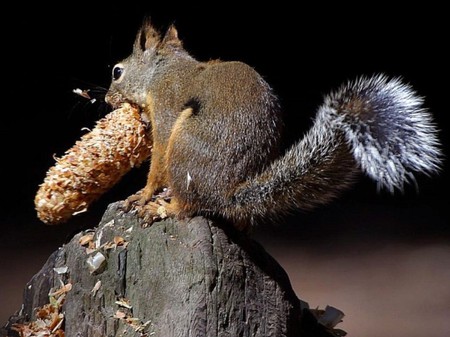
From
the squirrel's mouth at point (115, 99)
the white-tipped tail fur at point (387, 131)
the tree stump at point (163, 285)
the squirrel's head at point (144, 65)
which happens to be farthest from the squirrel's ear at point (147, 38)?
the white-tipped tail fur at point (387, 131)

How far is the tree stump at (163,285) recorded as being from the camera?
5.42 feet

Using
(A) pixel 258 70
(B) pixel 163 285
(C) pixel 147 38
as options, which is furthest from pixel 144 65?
(A) pixel 258 70

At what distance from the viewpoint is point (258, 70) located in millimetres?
3363

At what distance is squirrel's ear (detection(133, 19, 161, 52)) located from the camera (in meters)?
2.13

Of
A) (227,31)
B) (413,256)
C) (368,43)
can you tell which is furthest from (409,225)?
(227,31)

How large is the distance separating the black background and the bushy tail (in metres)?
1.46

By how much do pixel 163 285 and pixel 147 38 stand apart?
72 centimetres

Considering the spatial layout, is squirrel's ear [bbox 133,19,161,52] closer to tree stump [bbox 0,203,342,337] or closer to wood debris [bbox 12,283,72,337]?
tree stump [bbox 0,203,342,337]

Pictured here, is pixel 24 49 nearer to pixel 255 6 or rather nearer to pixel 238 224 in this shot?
pixel 255 6

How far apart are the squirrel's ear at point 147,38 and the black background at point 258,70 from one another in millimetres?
945

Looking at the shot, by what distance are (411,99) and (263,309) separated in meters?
0.49

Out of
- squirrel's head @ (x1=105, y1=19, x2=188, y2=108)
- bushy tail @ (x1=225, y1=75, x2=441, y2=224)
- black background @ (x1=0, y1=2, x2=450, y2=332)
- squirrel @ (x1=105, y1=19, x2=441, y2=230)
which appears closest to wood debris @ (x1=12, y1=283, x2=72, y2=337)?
squirrel @ (x1=105, y1=19, x2=441, y2=230)

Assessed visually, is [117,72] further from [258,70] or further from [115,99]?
[258,70]

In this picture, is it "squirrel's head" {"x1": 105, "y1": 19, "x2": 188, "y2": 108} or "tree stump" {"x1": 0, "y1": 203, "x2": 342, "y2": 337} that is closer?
"tree stump" {"x1": 0, "y1": 203, "x2": 342, "y2": 337}
